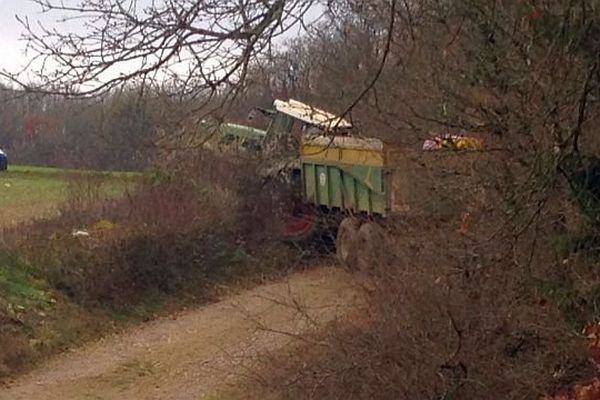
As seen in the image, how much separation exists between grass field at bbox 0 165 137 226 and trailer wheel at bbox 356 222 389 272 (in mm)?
5226

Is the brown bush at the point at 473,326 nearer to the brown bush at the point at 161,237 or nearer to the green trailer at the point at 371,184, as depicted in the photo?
the green trailer at the point at 371,184

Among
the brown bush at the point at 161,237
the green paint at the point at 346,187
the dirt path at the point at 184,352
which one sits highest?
the green paint at the point at 346,187

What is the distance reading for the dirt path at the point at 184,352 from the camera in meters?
10.1

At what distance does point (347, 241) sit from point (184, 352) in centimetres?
272

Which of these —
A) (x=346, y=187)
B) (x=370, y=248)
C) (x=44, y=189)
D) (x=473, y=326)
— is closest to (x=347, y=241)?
(x=346, y=187)

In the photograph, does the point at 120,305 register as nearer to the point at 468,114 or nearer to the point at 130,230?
the point at 130,230

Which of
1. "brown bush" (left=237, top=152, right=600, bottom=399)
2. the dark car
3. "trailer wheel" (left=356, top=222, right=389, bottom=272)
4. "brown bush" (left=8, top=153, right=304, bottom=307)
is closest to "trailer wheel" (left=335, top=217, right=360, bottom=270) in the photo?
"trailer wheel" (left=356, top=222, right=389, bottom=272)

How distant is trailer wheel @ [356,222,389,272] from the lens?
9078 mm

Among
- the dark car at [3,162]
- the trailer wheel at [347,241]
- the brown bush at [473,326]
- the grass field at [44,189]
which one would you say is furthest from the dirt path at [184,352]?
the dark car at [3,162]

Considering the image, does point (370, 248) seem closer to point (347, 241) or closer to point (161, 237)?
point (347, 241)

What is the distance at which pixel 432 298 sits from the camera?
757 cm

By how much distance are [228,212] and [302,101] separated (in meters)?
6.45

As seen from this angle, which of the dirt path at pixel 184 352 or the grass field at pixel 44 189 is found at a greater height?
the grass field at pixel 44 189

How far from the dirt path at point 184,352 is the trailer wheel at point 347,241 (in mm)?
228
